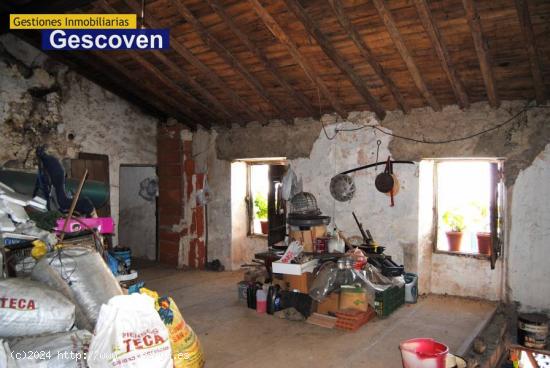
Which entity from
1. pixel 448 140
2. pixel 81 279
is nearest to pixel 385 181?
pixel 448 140

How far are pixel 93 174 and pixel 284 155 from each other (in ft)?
11.5

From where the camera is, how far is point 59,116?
7.15 m

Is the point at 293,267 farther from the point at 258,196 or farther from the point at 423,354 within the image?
the point at 258,196

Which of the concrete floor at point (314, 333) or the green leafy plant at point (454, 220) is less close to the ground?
the green leafy plant at point (454, 220)

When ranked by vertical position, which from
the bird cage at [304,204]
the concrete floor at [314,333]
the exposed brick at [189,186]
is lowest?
the concrete floor at [314,333]

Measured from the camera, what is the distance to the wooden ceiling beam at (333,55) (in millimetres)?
4430

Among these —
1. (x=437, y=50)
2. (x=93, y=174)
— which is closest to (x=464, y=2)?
(x=437, y=50)

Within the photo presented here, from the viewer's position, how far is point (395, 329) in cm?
464

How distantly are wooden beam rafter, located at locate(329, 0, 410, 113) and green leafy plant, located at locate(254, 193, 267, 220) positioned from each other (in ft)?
11.4

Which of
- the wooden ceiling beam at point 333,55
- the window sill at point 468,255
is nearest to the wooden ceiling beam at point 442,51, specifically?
the wooden ceiling beam at point 333,55

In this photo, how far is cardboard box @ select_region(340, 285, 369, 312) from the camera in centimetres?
486

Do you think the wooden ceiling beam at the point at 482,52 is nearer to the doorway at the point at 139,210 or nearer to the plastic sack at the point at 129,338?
the plastic sack at the point at 129,338

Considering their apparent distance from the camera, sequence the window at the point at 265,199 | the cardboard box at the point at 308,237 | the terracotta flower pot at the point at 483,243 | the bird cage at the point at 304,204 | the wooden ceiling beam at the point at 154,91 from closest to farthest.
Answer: the cardboard box at the point at 308,237
the terracotta flower pot at the point at 483,243
the bird cage at the point at 304,204
the wooden ceiling beam at the point at 154,91
the window at the point at 265,199

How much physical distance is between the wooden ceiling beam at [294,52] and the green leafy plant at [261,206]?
2761 millimetres
